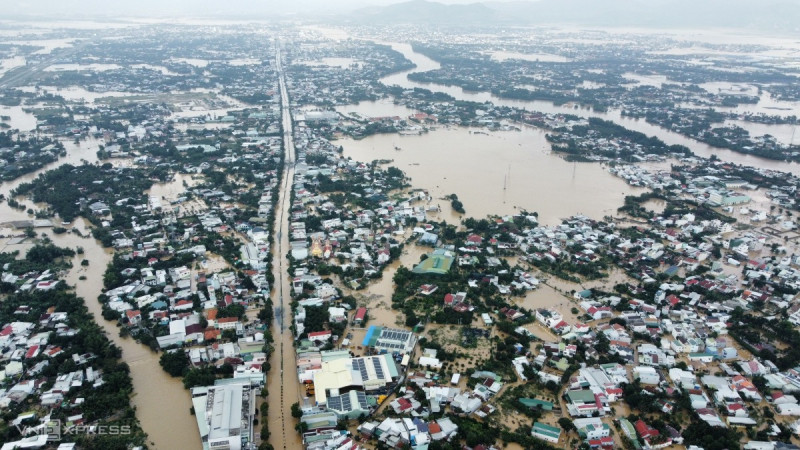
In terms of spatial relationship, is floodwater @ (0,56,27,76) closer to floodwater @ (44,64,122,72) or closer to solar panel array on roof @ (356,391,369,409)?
floodwater @ (44,64,122,72)

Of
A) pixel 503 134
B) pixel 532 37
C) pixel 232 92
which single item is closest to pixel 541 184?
pixel 503 134

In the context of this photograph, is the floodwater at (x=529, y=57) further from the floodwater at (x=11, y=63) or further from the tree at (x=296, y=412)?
the tree at (x=296, y=412)

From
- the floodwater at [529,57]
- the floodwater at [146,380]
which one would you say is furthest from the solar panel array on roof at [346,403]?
the floodwater at [529,57]

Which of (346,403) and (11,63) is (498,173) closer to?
(346,403)

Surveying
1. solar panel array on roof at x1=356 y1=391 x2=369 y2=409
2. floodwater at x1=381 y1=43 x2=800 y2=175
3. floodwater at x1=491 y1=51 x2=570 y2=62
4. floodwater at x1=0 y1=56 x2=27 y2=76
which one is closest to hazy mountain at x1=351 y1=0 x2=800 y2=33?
floodwater at x1=491 y1=51 x2=570 y2=62

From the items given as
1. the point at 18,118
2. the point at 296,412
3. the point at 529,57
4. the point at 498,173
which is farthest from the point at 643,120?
the point at 18,118

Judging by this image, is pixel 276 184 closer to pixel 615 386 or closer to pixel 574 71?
pixel 615 386
